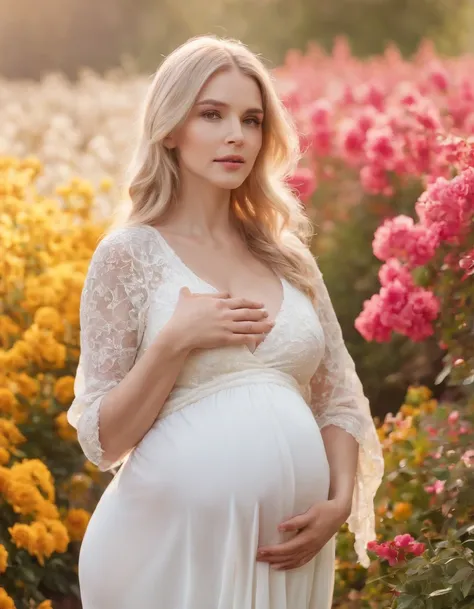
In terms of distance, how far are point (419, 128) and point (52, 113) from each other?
477cm

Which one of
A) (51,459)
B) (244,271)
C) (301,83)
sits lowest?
(51,459)

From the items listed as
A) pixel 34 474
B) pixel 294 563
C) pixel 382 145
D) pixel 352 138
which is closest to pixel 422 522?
pixel 294 563

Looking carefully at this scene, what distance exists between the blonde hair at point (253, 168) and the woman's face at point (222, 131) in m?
0.03

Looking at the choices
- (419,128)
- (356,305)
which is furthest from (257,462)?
(356,305)

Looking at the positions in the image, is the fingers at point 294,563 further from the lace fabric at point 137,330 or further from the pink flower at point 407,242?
the pink flower at point 407,242

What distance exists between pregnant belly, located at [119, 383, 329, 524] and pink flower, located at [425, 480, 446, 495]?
1069mm

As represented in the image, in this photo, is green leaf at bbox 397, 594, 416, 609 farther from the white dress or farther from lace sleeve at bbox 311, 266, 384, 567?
lace sleeve at bbox 311, 266, 384, 567

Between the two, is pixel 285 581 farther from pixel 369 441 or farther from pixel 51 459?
pixel 51 459

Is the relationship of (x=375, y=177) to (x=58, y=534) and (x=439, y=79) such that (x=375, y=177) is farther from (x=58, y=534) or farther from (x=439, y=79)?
(x=58, y=534)

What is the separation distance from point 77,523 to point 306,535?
1.67 m

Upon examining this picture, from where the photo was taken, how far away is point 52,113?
949 centimetres

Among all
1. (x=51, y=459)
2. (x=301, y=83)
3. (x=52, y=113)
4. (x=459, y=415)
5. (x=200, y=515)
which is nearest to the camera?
(x=200, y=515)

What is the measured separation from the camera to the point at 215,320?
2.87 meters

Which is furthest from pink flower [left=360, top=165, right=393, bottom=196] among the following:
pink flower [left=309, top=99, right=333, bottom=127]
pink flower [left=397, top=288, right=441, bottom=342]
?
pink flower [left=397, top=288, right=441, bottom=342]
